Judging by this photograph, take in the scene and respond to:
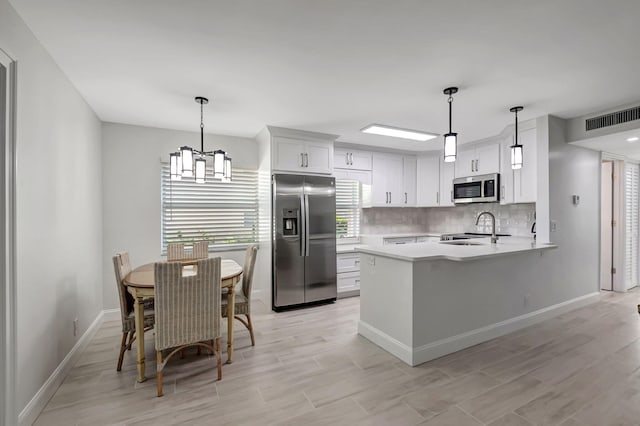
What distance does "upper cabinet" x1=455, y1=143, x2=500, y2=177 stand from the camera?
443cm

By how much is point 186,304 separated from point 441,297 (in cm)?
218

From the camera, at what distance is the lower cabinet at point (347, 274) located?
4488 mm

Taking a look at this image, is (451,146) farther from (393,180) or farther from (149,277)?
(149,277)

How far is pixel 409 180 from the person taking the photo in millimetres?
5438

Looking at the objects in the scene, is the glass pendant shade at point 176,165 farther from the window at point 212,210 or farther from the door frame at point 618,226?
the door frame at point 618,226

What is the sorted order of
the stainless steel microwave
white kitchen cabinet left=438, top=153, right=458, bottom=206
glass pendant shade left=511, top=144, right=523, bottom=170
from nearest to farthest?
glass pendant shade left=511, top=144, right=523, bottom=170 < the stainless steel microwave < white kitchen cabinet left=438, top=153, right=458, bottom=206

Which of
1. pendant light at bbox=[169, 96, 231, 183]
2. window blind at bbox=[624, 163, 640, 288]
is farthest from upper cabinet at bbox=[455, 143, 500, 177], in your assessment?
pendant light at bbox=[169, 96, 231, 183]

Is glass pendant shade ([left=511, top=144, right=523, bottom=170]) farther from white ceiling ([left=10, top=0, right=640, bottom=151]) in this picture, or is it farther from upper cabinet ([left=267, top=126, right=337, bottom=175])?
upper cabinet ([left=267, top=126, right=337, bottom=175])

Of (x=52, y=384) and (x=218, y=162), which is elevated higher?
(x=218, y=162)

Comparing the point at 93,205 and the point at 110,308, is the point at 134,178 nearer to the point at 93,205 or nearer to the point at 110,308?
the point at 93,205

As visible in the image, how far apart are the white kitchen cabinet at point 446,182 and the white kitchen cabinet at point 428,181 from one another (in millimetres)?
53

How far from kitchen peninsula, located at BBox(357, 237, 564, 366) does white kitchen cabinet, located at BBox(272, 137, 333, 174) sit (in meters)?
1.68

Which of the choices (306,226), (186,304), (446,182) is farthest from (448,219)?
(186,304)

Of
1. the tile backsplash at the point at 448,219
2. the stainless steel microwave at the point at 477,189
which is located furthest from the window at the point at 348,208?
the stainless steel microwave at the point at 477,189
